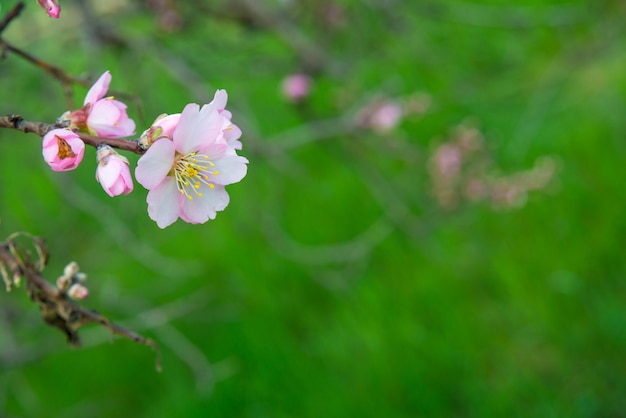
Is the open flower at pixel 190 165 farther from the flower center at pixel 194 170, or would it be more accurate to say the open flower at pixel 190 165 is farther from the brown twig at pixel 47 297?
the brown twig at pixel 47 297

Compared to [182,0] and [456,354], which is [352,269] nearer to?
[456,354]

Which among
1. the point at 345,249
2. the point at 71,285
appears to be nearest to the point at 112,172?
the point at 71,285

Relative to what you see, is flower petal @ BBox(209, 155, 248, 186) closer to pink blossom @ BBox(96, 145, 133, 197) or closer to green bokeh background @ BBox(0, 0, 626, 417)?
pink blossom @ BBox(96, 145, 133, 197)

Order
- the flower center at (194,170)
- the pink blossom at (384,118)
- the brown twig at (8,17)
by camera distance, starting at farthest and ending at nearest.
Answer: the pink blossom at (384,118) → the brown twig at (8,17) → the flower center at (194,170)

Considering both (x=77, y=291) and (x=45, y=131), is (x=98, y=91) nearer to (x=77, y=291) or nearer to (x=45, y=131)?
(x=45, y=131)

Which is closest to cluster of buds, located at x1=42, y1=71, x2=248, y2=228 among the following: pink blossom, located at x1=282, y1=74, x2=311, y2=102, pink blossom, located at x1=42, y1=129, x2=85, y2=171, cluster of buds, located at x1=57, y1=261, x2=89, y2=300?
pink blossom, located at x1=42, y1=129, x2=85, y2=171

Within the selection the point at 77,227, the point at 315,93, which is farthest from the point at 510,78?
the point at 77,227

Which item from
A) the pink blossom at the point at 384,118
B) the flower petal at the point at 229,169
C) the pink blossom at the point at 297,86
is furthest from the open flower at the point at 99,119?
the pink blossom at the point at 297,86
